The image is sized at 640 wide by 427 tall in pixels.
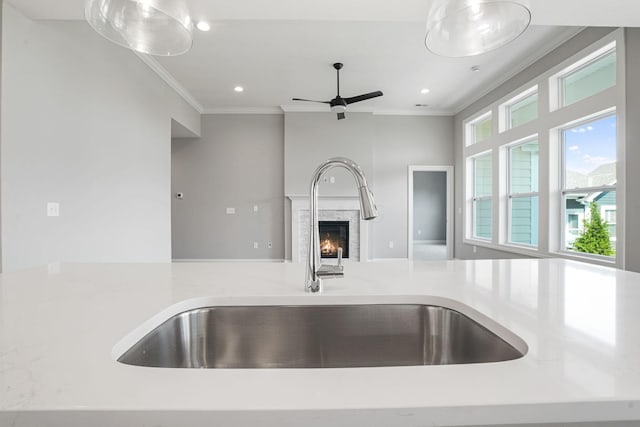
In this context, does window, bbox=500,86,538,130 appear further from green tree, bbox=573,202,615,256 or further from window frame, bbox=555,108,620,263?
green tree, bbox=573,202,615,256

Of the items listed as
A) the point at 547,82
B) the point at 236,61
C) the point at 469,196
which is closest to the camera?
the point at 547,82

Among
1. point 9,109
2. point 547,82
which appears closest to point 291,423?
point 9,109

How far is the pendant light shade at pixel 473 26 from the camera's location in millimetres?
1045

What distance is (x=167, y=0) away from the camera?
3.20ft

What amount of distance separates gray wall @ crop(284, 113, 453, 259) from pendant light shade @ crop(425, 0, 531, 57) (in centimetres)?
444

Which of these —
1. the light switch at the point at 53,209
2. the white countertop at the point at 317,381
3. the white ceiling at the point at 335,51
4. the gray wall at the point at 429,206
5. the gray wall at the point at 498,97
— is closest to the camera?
the white countertop at the point at 317,381

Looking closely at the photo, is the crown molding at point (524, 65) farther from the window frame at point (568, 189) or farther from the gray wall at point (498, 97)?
the window frame at point (568, 189)

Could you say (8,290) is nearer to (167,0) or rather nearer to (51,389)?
(51,389)

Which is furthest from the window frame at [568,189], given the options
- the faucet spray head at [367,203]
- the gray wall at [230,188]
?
the gray wall at [230,188]

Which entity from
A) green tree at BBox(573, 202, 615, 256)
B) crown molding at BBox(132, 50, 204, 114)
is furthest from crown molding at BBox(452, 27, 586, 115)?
crown molding at BBox(132, 50, 204, 114)

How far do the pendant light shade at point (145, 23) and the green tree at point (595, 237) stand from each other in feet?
13.4

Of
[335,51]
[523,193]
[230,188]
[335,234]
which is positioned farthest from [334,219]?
[523,193]

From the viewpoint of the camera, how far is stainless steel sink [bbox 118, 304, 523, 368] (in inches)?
30.8

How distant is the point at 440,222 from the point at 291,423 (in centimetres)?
1032
